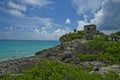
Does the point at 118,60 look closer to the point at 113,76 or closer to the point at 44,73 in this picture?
the point at 113,76

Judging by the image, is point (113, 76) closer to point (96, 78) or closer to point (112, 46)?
point (96, 78)

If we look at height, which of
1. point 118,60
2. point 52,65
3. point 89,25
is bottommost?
point 118,60

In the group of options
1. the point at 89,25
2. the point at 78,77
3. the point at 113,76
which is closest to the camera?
the point at 78,77

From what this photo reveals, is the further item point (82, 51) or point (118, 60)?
point (82, 51)

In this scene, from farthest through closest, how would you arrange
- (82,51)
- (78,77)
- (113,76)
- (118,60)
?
1. (82,51)
2. (118,60)
3. (113,76)
4. (78,77)

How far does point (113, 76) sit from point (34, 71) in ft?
15.1

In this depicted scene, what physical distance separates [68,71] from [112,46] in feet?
70.6

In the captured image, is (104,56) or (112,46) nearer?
(104,56)

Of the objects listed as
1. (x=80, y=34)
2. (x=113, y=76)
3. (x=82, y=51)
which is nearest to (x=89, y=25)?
(x=80, y=34)

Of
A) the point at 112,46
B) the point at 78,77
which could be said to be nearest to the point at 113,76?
the point at 78,77

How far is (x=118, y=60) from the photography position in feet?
89.0

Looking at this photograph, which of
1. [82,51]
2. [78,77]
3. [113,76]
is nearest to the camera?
[78,77]

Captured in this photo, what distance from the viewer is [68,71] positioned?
10.8 m

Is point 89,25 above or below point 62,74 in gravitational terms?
above
